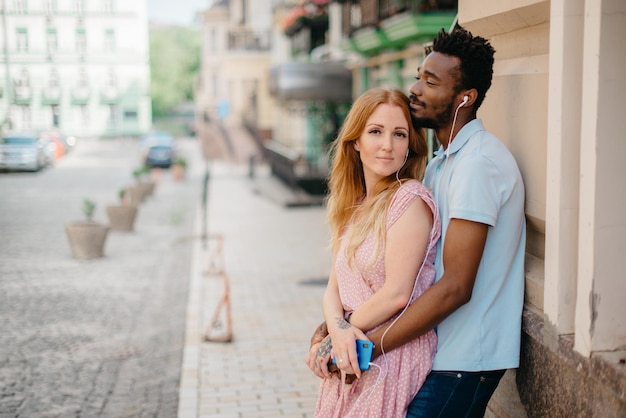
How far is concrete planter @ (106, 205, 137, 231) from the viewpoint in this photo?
15477 mm

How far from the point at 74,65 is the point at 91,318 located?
15.6ft

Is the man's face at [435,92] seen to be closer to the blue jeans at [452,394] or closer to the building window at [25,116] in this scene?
the blue jeans at [452,394]

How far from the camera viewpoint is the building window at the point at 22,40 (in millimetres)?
10867

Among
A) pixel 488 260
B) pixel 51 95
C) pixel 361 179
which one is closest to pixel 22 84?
pixel 51 95

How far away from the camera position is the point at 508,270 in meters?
2.76

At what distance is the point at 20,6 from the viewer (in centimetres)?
984

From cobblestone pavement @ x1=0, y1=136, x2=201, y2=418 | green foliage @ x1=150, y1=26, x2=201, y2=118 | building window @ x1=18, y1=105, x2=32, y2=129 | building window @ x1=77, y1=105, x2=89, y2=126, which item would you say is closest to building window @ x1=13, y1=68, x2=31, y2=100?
building window @ x1=77, y1=105, x2=89, y2=126

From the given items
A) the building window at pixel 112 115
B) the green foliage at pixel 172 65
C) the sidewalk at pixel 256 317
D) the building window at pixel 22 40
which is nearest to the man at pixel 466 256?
the sidewalk at pixel 256 317

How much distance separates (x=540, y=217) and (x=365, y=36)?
46.9ft

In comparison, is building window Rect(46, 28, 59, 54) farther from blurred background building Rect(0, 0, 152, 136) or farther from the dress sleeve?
the dress sleeve

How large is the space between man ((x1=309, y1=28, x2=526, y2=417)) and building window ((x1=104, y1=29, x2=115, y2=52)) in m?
10.9

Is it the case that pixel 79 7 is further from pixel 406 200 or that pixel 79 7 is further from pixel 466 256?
pixel 466 256

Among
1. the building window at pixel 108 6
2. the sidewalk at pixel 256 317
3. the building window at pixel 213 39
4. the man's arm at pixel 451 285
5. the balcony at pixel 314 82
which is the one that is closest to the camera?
the man's arm at pixel 451 285

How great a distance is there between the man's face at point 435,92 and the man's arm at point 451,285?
0.43 m
